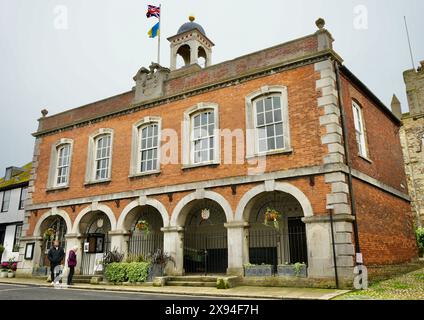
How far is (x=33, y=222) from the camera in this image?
64.4 feet

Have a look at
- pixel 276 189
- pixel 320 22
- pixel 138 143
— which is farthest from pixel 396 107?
pixel 138 143

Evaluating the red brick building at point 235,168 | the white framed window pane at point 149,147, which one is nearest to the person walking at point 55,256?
the red brick building at point 235,168

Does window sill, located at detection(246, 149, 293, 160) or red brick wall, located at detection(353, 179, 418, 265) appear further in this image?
window sill, located at detection(246, 149, 293, 160)

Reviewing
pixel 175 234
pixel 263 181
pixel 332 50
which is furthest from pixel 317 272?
pixel 332 50

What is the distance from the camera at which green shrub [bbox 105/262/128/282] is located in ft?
47.4

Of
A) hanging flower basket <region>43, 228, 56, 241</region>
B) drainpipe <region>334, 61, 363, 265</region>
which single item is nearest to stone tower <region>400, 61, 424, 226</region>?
drainpipe <region>334, 61, 363, 265</region>

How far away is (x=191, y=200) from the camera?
14.7 meters

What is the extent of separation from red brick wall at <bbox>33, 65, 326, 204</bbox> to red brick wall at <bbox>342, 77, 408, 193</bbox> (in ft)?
5.30

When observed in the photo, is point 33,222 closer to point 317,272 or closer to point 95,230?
point 95,230

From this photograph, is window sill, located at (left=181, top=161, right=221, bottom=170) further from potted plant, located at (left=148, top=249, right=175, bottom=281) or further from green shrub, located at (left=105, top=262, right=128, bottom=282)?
green shrub, located at (left=105, top=262, right=128, bottom=282)

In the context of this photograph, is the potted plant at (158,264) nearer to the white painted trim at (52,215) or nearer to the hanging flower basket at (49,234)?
the white painted trim at (52,215)

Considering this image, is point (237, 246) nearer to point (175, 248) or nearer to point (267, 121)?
point (175, 248)

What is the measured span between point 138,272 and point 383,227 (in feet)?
30.9

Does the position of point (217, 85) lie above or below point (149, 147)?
above
